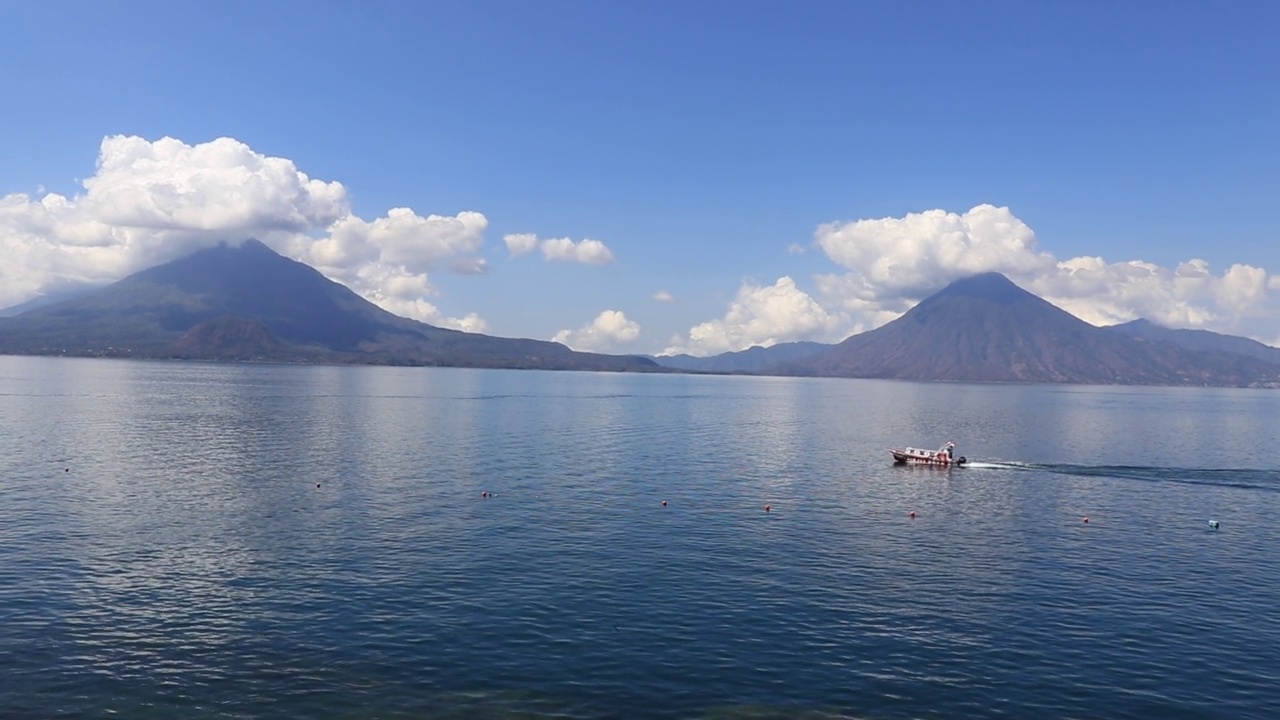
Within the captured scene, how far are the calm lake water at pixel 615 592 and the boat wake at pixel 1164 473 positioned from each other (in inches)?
96.5

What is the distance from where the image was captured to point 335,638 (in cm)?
4638

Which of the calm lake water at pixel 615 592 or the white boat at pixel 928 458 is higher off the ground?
the white boat at pixel 928 458

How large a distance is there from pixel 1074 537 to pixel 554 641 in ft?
187

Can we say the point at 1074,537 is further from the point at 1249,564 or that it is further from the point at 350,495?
the point at 350,495

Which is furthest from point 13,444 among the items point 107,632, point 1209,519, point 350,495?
point 1209,519

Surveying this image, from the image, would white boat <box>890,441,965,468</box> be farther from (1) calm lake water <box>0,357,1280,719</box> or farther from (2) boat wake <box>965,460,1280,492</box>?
(1) calm lake water <box>0,357,1280,719</box>

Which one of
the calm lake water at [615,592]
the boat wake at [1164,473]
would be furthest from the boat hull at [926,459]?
the calm lake water at [615,592]

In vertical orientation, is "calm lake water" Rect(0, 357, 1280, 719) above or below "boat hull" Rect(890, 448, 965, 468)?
below

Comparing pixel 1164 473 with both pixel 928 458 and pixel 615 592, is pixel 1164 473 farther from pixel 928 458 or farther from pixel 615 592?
pixel 615 592

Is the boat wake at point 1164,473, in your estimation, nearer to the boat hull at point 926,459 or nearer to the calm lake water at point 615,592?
the calm lake water at point 615,592

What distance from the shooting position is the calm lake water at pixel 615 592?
40875 mm

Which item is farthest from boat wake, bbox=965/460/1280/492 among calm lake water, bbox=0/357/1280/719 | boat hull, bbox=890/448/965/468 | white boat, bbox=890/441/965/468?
white boat, bbox=890/441/965/468

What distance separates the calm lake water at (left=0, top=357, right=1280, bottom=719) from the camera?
40875mm

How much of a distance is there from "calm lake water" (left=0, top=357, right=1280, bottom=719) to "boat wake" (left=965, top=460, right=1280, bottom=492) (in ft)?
8.04
